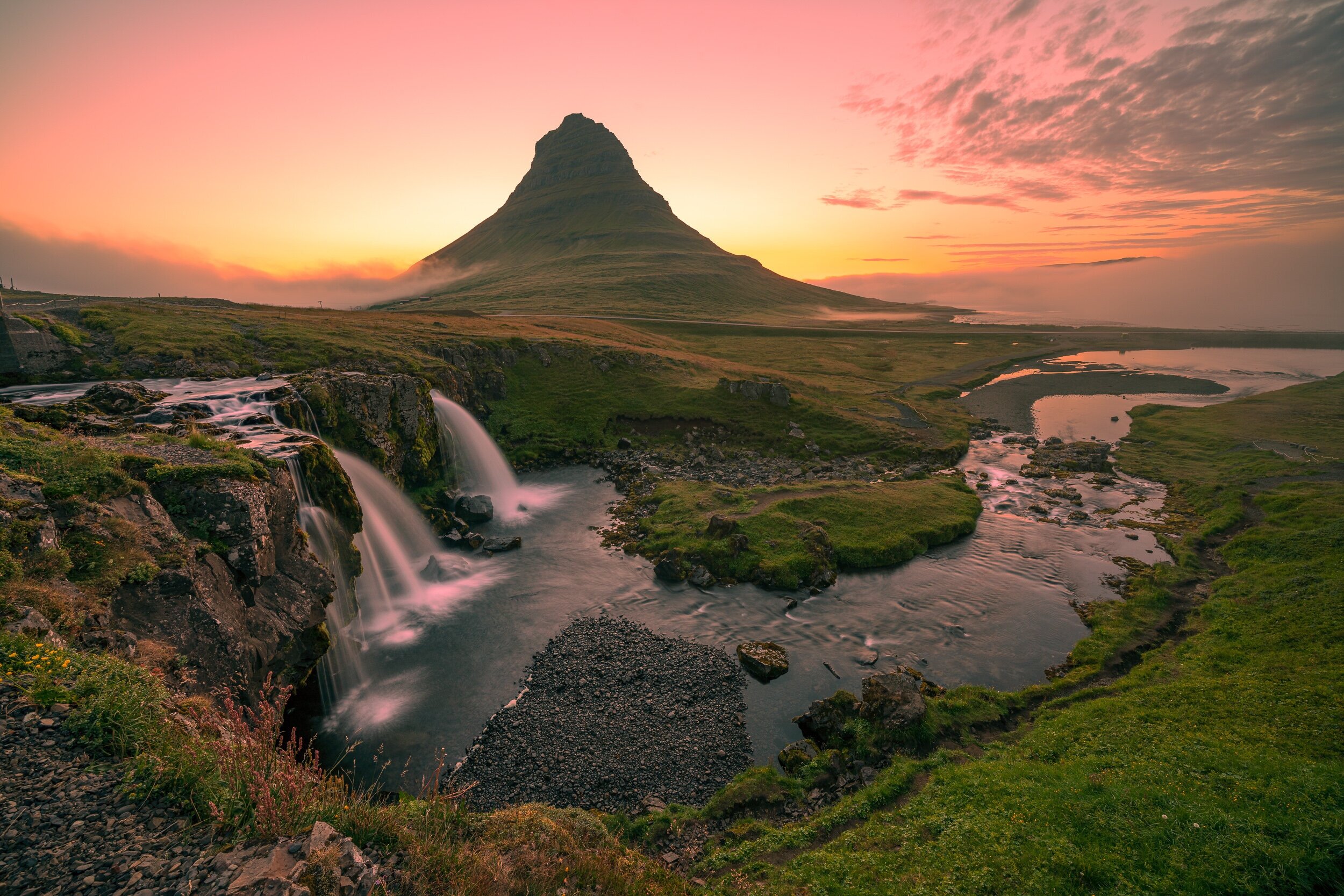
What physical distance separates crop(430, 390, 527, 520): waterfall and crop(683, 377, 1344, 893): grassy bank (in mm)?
38704

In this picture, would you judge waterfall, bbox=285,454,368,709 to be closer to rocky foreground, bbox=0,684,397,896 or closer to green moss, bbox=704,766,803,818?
rocky foreground, bbox=0,684,397,896

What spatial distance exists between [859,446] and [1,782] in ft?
221

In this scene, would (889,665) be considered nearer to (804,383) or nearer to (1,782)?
(1,782)

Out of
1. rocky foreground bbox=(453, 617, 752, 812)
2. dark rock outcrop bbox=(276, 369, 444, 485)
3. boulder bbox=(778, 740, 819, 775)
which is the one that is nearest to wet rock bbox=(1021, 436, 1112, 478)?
boulder bbox=(778, 740, 819, 775)

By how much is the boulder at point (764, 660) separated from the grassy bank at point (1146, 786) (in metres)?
7.53

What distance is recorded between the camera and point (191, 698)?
1338 cm

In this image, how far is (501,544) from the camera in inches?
1630

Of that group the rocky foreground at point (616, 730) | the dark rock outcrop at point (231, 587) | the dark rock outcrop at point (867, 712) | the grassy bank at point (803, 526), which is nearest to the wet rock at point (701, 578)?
the grassy bank at point (803, 526)

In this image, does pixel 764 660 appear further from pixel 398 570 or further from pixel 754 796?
pixel 398 570

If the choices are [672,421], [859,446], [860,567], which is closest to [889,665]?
[860,567]

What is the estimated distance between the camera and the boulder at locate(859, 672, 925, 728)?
22.2 m

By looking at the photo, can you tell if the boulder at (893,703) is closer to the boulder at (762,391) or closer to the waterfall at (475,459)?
the waterfall at (475,459)

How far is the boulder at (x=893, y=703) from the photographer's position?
874 inches

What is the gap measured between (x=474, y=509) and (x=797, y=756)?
111ft
